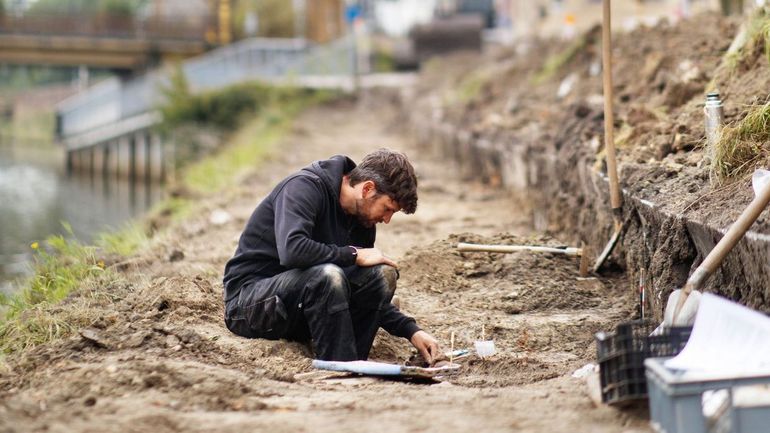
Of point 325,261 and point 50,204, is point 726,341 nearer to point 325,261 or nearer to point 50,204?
point 325,261

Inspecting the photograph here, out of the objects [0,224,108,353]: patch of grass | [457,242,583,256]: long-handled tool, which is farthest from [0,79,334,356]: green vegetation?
[457,242,583,256]: long-handled tool

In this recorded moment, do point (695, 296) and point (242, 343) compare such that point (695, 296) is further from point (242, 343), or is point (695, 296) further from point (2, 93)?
point (2, 93)

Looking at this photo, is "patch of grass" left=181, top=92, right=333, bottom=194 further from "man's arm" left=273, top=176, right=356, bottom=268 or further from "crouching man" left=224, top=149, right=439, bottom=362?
"man's arm" left=273, top=176, right=356, bottom=268

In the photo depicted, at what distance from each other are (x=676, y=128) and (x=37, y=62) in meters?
36.1

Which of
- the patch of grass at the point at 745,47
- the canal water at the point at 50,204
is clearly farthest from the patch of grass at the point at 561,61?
the patch of grass at the point at 745,47

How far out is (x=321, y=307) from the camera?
5.23 metres

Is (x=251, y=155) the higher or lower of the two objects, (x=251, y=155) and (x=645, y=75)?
the lower

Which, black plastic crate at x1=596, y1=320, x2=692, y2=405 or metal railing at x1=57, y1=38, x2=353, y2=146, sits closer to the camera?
black plastic crate at x1=596, y1=320, x2=692, y2=405

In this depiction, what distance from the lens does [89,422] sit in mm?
3840

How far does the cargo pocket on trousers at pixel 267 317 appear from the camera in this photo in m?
5.30

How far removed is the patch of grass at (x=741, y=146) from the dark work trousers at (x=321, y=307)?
1.75m

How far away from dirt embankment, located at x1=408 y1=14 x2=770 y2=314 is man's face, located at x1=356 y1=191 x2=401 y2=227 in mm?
1426

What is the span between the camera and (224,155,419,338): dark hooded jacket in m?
5.13

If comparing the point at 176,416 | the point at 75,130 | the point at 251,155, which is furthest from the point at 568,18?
the point at 75,130
